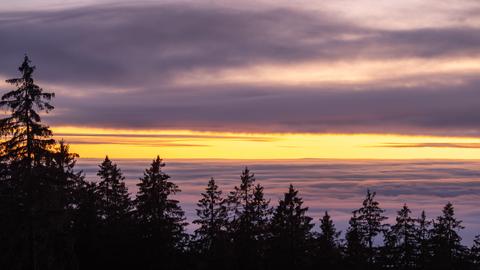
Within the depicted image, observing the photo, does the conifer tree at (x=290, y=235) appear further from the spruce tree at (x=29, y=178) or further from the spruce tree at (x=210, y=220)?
the spruce tree at (x=29, y=178)

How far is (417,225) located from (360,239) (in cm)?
700

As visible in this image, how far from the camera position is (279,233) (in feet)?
199

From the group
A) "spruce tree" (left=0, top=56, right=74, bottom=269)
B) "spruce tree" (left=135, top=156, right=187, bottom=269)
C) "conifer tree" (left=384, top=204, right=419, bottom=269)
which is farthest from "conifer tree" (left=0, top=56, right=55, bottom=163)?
"conifer tree" (left=384, top=204, right=419, bottom=269)

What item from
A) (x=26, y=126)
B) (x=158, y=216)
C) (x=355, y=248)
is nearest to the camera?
(x=26, y=126)

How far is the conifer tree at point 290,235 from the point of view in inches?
2377

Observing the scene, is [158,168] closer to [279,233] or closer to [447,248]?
[279,233]

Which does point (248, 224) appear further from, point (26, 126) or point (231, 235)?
point (26, 126)

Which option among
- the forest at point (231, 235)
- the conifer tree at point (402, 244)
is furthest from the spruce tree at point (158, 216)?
the conifer tree at point (402, 244)

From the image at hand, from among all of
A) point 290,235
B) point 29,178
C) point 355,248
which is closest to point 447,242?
point 355,248

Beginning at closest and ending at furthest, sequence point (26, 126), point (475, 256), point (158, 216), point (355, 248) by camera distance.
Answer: point (26, 126) < point (158, 216) < point (355, 248) < point (475, 256)

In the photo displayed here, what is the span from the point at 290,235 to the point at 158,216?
39.0 ft

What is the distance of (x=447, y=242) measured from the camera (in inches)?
2638

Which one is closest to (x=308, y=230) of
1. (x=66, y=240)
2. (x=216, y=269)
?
(x=216, y=269)

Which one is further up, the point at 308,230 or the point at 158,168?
the point at 158,168
